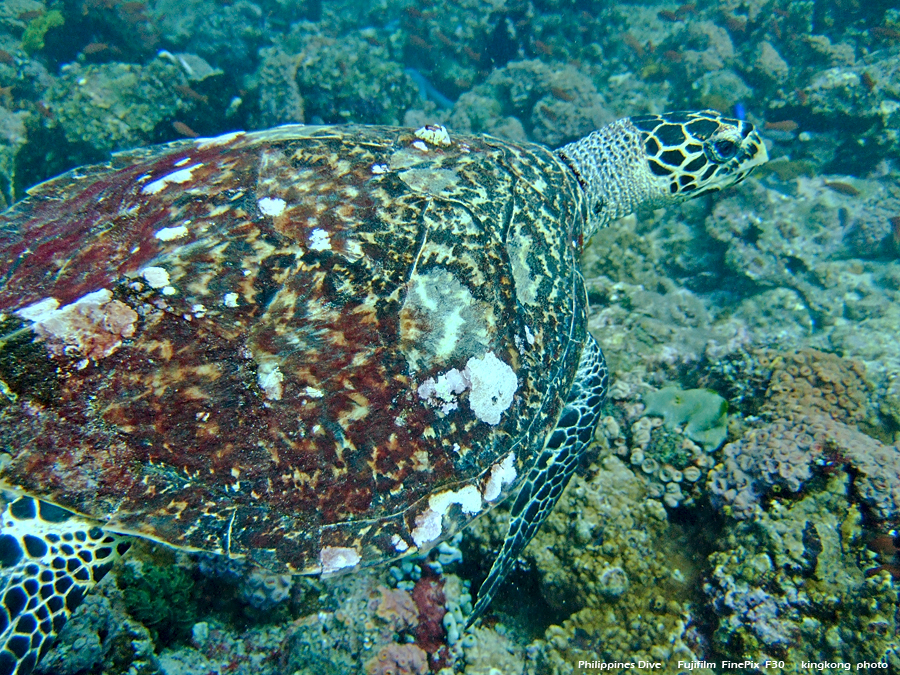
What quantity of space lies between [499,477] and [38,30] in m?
10.8

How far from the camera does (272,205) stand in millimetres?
1737

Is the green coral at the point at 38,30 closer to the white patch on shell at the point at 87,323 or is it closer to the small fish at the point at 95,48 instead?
the small fish at the point at 95,48

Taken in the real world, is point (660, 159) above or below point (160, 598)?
Answer: above

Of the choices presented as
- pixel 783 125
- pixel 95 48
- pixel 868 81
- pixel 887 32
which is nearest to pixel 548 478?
pixel 783 125

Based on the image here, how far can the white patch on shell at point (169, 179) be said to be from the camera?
1.87m

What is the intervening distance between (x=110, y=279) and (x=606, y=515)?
258 centimetres

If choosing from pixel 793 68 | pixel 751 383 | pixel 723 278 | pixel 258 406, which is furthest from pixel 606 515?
pixel 793 68

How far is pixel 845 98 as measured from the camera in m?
5.70

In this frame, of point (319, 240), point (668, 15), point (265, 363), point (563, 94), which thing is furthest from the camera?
point (668, 15)

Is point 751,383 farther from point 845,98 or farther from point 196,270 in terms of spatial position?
point 845,98

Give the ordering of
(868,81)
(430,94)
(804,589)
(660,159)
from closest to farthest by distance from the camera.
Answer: (804,589) → (660,159) → (868,81) → (430,94)

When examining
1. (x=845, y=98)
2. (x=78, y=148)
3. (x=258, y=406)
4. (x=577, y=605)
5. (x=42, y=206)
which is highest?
(x=845, y=98)

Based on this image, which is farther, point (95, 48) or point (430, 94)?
point (430, 94)

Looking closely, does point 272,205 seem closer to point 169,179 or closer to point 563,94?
point 169,179
